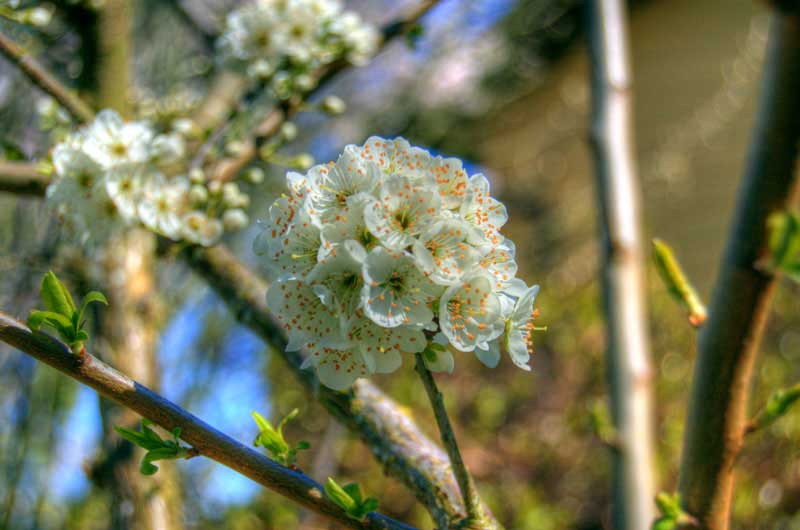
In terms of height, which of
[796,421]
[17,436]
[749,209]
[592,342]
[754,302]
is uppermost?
[749,209]

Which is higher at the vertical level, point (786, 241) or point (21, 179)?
point (786, 241)

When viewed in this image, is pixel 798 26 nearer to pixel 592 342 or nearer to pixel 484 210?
pixel 484 210

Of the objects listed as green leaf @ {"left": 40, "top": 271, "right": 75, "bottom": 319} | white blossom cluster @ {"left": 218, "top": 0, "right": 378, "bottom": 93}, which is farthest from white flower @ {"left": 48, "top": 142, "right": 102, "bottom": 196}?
green leaf @ {"left": 40, "top": 271, "right": 75, "bottom": 319}

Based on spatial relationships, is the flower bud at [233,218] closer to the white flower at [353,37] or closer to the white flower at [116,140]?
the white flower at [116,140]

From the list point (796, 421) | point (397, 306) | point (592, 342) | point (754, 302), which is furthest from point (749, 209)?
point (592, 342)

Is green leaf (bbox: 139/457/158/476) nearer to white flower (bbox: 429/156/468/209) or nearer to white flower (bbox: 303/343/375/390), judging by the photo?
white flower (bbox: 303/343/375/390)

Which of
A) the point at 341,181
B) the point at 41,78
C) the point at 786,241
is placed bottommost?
the point at 41,78

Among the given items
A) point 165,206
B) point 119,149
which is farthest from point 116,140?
point 165,206

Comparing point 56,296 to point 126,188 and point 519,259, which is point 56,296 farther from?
Result: point 519,259
